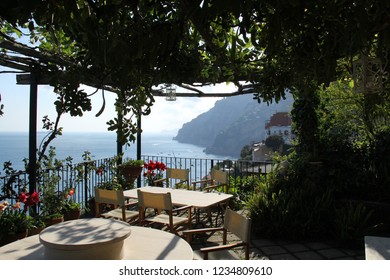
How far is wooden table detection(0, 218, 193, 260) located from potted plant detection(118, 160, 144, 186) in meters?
3.95

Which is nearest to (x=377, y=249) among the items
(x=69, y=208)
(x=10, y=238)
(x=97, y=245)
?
(x=97, y=245)

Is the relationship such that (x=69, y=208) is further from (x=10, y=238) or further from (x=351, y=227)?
(x=351, y=227)

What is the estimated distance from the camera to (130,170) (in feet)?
21.2

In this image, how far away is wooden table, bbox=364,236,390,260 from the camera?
6.13 feet

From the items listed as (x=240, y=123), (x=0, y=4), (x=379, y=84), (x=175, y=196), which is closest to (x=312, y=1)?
(x=0, y=4)

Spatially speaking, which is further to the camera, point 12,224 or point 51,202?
point 51,202

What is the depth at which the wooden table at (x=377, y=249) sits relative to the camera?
1.87 meters

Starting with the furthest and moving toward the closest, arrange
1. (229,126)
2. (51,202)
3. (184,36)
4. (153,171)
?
(229,126)
(153,171)
(51,202)
(184,36)

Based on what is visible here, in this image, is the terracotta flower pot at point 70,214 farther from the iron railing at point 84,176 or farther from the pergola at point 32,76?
the pergola at point 32,76

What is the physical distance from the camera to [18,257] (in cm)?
203

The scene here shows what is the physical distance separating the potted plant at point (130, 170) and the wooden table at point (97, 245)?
3.95 metres

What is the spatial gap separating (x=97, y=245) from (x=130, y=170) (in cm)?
471

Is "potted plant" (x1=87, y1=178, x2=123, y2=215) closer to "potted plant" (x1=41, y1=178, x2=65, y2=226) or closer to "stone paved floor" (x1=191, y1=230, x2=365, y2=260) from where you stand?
"potted plant" (x1=41, y1=178, x2=65, y2=226)
